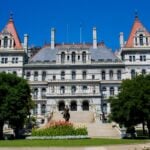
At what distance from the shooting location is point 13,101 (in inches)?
1781

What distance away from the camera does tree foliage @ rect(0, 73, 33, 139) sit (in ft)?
147

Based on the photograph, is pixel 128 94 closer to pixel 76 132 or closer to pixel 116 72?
pixel 76 132

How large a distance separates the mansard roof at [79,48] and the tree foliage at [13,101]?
1011 inches

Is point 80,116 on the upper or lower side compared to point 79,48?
lower

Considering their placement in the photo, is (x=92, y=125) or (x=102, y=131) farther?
(x=92, y=125)

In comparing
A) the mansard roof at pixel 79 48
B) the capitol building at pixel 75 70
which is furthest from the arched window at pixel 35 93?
the mansard roof at pixel 79 48

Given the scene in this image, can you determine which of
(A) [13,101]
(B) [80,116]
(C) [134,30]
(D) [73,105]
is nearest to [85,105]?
(D) [73,105]

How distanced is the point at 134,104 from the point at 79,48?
32186 mm

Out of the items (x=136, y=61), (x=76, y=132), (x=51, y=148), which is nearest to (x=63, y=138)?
(x=76, y=132)

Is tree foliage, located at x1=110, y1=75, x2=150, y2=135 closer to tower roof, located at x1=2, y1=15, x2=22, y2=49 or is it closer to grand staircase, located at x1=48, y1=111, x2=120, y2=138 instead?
grand staircase, located at x1=48, y1=111, x2=120, y2=138

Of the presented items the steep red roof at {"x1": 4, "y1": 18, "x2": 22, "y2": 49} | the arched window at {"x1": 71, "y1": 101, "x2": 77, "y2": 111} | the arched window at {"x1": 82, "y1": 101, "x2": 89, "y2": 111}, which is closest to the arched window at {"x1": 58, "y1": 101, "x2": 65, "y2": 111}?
the arched window at {"x1": 71, "y1": 101, "x2": 77, "y2": 111}

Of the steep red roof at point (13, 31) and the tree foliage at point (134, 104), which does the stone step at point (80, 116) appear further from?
the steep red roof at point (13, 31)

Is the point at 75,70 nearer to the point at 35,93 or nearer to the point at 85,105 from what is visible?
the point at 85,105

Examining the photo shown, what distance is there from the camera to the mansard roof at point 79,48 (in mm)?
73275
